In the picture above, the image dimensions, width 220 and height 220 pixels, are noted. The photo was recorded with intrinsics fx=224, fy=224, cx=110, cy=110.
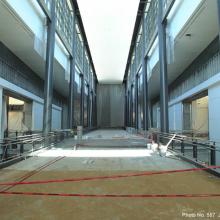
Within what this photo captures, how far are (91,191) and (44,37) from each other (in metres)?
11.5

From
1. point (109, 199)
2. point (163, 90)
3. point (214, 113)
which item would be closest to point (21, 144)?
point (109, 199)

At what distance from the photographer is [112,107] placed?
162 feet

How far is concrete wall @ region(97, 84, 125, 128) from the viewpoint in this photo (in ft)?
161

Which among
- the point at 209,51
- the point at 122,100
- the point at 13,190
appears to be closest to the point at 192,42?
the point at 209,51

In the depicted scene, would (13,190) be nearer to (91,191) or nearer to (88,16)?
(91,191)

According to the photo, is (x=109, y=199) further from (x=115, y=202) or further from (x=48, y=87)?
(x=48, y=87)

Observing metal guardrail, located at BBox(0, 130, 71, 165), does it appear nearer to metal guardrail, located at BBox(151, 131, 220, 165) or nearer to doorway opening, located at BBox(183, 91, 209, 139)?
Answer: metal guardrail, located at BBox(151, 131, 220, 165)

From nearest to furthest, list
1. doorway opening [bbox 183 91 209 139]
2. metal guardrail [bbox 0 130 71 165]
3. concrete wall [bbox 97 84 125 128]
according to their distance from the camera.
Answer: metal guardrail [bbox 0 130 71 165]
doorway opening [bbox 183 91 209 139]
concrete wall [bbox 97 84 125 128]

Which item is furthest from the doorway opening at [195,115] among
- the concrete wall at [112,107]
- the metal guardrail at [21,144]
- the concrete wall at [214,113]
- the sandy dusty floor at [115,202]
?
the concrete wall at [112,107]

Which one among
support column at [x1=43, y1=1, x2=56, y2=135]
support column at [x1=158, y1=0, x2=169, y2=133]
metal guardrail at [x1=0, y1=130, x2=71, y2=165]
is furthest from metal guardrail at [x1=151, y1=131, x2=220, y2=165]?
support column at [x1=43, y1=1, x2=56, y2=135]

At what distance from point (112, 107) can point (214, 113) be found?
37138 mm

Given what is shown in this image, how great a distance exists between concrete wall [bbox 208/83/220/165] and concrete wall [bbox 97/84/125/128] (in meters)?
36.2

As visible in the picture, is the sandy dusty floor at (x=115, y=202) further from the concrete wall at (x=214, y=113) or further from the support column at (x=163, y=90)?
the concrete wall at (x=214, y=113)

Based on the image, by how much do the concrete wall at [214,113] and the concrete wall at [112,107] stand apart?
3623 cm
